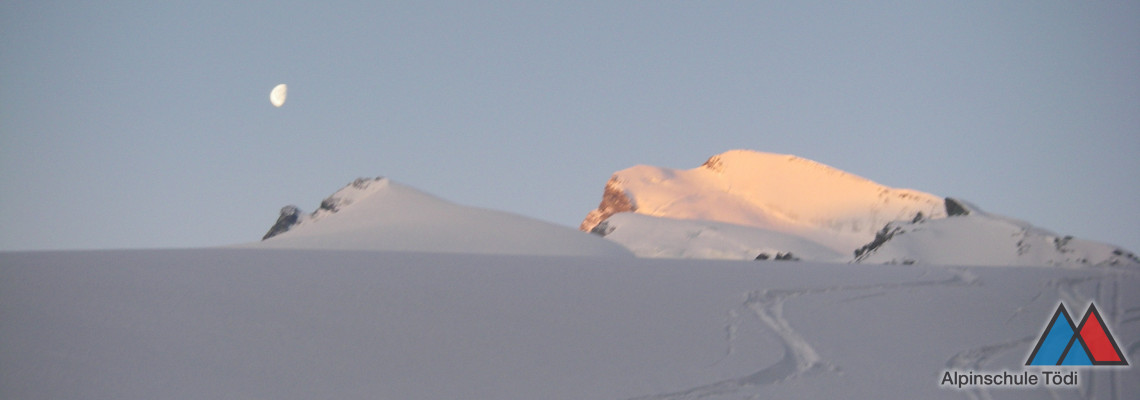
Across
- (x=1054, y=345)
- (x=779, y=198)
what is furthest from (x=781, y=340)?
(x=779, y=198)

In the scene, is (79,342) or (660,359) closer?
(79,342)

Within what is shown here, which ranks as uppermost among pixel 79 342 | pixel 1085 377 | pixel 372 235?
pixel 372 235

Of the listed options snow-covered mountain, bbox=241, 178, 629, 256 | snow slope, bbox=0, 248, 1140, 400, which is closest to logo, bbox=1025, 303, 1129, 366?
snow slope, bbox=0, 248, 1140, 400

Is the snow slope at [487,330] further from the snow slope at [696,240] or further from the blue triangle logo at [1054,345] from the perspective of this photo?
the snow slope at [696,240]

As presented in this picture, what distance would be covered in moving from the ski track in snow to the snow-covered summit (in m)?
59.0

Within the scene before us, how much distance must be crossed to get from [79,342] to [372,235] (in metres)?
22.1

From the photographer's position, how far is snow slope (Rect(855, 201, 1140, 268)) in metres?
24.4

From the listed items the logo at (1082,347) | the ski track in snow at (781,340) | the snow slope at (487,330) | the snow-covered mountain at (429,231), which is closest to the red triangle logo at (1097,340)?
the logo at (1082,347)

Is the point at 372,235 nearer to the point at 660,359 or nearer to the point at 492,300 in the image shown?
the point at 492,300

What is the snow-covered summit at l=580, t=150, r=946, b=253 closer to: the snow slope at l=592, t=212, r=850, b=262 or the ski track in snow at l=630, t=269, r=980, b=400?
the snow slope at l=592, t=212, r=850, b=262

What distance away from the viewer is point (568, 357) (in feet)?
28.0

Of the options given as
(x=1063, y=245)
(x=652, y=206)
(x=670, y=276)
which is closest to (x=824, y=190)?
(x=652, y=206)

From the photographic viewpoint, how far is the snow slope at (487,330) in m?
7.39

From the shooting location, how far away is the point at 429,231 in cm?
2964
